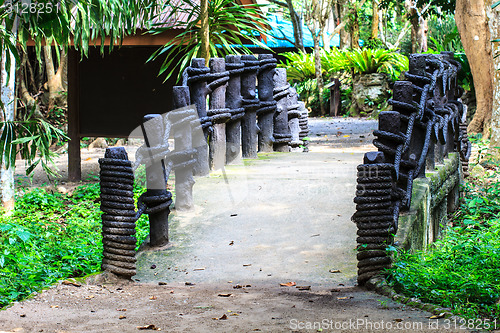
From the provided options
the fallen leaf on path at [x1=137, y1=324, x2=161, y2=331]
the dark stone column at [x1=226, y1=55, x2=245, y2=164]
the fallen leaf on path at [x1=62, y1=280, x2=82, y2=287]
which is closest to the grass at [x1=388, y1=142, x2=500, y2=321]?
the fallen leaf on path at [x1=137, y1=324, x2=161, y2=331]

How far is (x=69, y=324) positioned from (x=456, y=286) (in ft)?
7.20

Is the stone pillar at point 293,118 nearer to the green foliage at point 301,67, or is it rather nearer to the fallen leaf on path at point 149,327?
the fallen leaf on path at point 149,327

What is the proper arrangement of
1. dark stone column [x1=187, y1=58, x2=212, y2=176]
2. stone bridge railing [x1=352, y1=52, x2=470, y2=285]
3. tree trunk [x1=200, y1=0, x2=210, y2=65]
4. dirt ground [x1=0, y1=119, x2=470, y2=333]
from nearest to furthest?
1. dirt ground [x1=0, y1=119, x2=470, y2=333]
2. stone bridge railing [x1=352, y1=52, x2=470, y2=285]
3. dark stone column [x1=187, y1=58, x2=212, y2=176]
4. tree trunk [x1=200, y1=0, x2=210, y2=65]

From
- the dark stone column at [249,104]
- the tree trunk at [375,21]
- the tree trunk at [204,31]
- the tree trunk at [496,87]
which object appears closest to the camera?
the dark stone column at [249,104]

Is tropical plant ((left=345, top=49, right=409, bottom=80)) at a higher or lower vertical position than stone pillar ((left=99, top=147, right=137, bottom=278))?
higher

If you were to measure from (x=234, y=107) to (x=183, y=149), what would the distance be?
5.29 feet

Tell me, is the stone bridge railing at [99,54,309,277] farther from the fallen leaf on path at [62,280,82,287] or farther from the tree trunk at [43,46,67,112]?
the tree trunk at [43,46,67,112]

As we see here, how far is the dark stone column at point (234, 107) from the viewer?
684cm

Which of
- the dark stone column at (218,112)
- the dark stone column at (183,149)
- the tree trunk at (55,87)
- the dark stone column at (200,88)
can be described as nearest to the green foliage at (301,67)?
the tree trunk at (55,87)

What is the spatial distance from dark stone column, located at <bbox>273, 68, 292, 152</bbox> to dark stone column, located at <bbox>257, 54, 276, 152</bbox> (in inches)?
9.9

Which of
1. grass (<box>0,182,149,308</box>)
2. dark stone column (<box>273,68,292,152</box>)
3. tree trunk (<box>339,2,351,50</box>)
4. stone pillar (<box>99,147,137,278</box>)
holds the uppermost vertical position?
tree trunk (<box>339,2,351,50</box>)

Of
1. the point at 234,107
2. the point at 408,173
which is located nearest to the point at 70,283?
the point at 408,173

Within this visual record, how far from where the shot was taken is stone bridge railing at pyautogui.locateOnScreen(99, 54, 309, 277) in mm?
4129

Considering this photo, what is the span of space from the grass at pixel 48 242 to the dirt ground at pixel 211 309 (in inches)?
10.6
